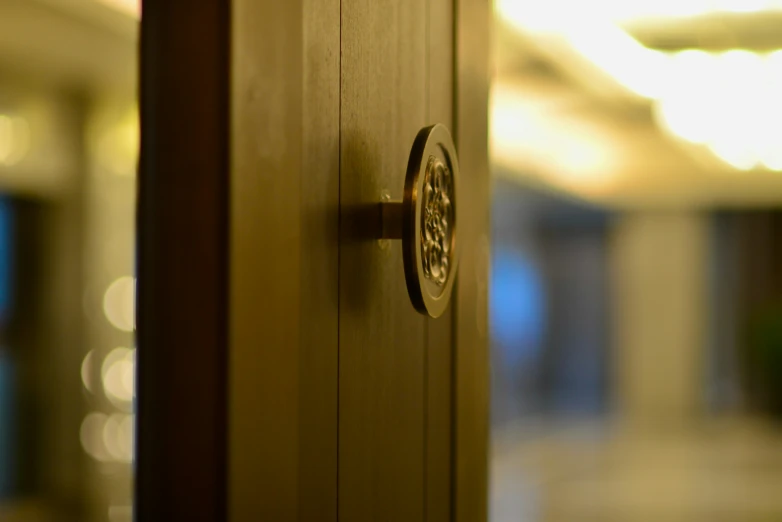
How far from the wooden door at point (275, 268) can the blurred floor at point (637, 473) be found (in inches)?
182

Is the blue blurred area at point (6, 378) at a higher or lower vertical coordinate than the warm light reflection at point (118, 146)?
lower

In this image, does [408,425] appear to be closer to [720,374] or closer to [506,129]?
[506,129]

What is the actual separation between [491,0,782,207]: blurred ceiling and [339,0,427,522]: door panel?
328 cm

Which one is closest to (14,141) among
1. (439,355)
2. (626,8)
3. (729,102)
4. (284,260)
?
(626,8)

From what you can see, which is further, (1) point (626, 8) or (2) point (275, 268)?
(1) point (626, 8)

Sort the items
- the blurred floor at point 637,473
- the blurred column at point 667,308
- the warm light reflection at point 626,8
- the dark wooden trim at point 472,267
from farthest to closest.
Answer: the blurred column at point 667,308 → the blurred floor at point 637,473 → the warm light reflection at point 626,8 → the dark wooden trim at point 472,267

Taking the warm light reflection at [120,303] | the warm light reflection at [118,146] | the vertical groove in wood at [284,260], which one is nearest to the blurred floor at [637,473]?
the warm light reflection at [120,303]

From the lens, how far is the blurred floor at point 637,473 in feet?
18.1

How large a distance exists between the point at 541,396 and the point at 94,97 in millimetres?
8963

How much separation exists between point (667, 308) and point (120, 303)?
26.9 ft

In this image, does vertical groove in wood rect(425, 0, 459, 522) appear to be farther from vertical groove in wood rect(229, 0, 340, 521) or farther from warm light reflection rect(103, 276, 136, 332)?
warm light reflection rect(103, 276, 136, 332)

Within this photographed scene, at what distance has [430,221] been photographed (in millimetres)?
788

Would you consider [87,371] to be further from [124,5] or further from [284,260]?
[284,260]

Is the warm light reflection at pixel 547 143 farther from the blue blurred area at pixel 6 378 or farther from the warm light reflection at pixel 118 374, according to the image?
the blue blurred area at pixel 6 378
